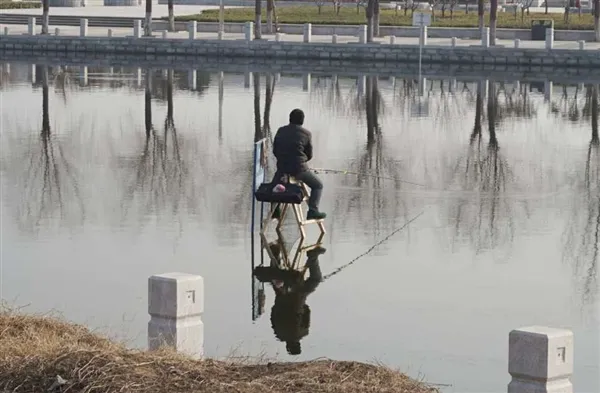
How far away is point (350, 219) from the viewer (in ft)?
56.7

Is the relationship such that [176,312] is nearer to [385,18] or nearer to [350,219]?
[350,219]

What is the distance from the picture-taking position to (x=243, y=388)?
8398 mm

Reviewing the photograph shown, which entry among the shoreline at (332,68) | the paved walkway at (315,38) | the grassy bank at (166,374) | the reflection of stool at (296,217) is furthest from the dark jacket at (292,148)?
the paved walkway at (315,38)

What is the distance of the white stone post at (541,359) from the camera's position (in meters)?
8.52

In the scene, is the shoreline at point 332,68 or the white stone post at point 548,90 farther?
the shoreline at point 332,68

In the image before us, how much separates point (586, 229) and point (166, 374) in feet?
30.2

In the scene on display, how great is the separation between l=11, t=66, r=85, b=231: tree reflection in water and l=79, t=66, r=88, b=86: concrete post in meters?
11.2

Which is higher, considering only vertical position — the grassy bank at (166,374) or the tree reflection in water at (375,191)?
the grassy bank at (166,374)

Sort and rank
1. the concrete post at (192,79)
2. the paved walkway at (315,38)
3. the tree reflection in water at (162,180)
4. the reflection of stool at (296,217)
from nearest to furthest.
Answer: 1. the reflection of stool at (296,217)
2. the tree reflection in water at (162,180)
3. the concrete post at (192,79)
4. the paved walkway at (315,38)

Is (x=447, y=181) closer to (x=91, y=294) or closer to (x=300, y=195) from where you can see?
(x=300, y=195)

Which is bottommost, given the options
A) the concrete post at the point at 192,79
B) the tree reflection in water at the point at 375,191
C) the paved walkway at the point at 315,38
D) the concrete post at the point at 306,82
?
the concrete post at the point at 192,79

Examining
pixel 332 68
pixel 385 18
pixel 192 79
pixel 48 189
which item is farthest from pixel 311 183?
pixel 385 18

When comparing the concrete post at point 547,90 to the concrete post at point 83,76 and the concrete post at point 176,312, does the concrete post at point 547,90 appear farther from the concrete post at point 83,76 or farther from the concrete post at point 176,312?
the concrete post at point 176,312

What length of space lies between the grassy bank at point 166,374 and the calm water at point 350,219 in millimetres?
1913
